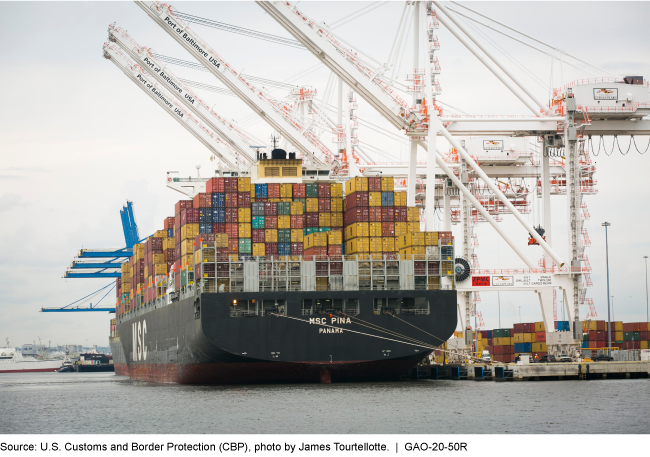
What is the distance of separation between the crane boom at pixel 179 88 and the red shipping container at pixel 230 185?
60.8ft

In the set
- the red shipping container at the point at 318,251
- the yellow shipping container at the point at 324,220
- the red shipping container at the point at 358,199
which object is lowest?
the red shipping container at the point at 318,251

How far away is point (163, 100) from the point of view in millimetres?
67688

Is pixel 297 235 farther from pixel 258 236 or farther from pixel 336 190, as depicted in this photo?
pixel 336 190

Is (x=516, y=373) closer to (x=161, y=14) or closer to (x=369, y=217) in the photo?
(x=369, y=217)

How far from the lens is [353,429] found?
85.7 ft

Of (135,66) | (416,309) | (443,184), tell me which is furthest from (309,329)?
(135,66)

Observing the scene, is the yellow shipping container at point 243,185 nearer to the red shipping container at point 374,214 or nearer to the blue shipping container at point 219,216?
the blue shipping container at point 219,216

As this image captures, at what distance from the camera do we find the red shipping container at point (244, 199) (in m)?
46.4

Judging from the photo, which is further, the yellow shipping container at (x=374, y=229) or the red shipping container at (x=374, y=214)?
the red shipping container at (x=374, y=214)

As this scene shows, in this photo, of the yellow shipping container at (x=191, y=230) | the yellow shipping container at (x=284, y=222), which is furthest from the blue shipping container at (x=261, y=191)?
the yellow shipping container at (x=191, y=230)

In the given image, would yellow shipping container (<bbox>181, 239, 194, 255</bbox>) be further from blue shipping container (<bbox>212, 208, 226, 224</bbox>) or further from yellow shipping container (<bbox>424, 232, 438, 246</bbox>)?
yellow shipping container (<bbox>424, 232, 438, 246</bbox>)

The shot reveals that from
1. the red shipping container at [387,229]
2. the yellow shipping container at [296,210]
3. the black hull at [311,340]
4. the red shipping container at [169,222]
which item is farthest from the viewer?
the red shipping container at [169,222]

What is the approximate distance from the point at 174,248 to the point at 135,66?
19.7 meters

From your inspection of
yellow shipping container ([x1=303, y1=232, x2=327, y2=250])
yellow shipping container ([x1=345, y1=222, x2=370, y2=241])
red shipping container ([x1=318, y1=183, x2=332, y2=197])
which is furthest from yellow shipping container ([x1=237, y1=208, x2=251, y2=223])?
yellow shipping container ([x1=345, y1=222, x2=370, y2=241])
